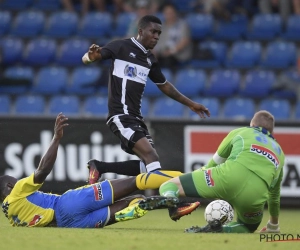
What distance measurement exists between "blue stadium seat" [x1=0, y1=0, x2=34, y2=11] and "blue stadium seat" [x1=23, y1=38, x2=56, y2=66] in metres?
1.56

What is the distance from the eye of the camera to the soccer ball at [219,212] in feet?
26.2

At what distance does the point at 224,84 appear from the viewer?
15.0 m

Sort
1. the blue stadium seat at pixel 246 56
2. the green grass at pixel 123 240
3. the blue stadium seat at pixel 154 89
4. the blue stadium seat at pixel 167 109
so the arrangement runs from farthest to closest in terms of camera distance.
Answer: the blue stadium seat at pixel 246 56 < the blue stadium seat at pixel 154 89 < the blue stadium seat at pixel 167 109 < the green grass at pixel 123 240

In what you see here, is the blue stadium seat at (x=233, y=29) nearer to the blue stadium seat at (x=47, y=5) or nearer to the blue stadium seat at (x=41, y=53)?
the blue stadium seat at (x=41, y=53)

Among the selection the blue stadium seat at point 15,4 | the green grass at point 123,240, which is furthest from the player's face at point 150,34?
the blue stadium seat at point 15,4

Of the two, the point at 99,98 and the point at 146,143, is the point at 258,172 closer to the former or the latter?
the point at 146,143

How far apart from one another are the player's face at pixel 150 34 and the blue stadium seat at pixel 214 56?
20.6 feet

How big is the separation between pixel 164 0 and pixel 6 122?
17.1 ft

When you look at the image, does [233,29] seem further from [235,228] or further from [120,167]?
[235,228]

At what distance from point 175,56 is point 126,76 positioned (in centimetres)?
643

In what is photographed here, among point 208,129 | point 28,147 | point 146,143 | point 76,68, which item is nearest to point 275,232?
point 146,143

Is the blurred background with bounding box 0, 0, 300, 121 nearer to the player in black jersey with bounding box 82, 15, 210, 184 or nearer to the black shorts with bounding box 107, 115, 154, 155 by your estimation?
the player in black jersey with bounding box 82, 15, 210, 184

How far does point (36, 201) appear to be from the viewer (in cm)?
815

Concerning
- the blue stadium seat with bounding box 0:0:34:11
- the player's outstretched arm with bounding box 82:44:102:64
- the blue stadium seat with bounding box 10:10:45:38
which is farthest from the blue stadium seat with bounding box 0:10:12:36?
the player's outstretched arm with bounding box 82:44:102:64
